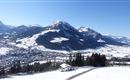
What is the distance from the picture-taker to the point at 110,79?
231 ft

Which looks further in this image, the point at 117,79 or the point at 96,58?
the point at 96,58

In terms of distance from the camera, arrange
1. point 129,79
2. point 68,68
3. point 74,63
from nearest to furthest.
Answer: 1. point 129,79
2. point 68,68
3. point 74,63

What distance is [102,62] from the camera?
527 feet

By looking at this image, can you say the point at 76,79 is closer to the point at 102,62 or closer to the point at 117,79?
the point at 117,79

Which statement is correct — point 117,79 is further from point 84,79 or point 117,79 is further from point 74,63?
point 74,63

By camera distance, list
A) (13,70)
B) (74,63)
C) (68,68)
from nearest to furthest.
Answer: (68,68) < (74,63) < (13,70)

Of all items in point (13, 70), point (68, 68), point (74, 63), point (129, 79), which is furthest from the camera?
point (13, 70)

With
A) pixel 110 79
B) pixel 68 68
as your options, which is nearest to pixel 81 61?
pixel 68 68

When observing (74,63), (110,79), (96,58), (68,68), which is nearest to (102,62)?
(96,58)

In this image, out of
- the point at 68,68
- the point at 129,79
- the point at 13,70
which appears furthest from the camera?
the point at 13,70

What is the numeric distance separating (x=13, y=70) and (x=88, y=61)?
48717 millimetres

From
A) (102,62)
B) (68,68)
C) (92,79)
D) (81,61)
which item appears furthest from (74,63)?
(92,79)

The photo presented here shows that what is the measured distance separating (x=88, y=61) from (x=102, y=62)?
895cm

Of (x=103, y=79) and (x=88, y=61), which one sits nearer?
(x=103, y=79)
